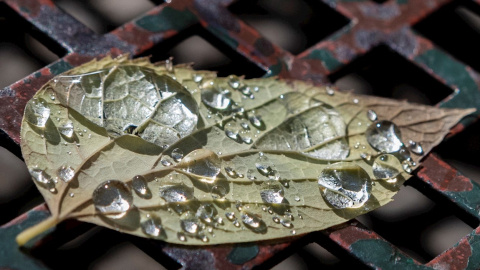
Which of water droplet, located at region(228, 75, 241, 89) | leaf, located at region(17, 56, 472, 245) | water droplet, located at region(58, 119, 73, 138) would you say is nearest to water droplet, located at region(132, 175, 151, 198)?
leaf, located at region(17, 56, 472, 245)

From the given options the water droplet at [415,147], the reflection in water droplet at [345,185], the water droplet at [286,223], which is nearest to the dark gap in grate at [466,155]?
the water droplet at [415,147]

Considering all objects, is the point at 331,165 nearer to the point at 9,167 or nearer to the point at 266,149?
the point at 266,149

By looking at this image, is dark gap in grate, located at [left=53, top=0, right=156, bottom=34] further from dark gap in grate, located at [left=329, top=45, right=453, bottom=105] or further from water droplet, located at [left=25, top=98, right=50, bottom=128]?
water droplet, located at [left=25, top=98, right=50, bottom=128]

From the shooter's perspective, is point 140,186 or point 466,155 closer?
point 140,186

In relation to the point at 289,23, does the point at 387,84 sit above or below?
below

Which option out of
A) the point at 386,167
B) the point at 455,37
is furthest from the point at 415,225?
the point at 386,167

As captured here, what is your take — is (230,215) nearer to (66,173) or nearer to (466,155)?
(66,173)

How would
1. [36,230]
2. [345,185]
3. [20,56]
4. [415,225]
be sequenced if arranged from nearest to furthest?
[36,230]
[345,185]
[415,225]
[20,56]

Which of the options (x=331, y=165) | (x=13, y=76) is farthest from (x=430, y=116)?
(x=13, y=76)
